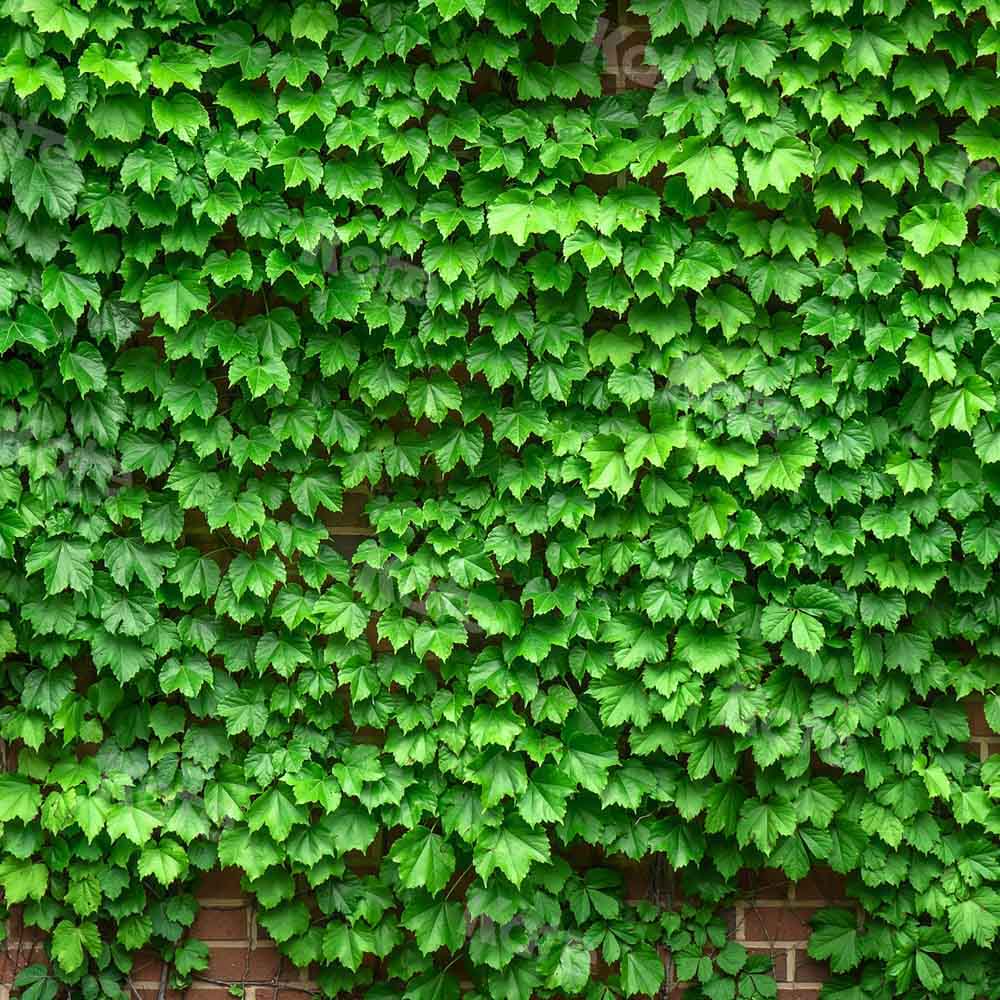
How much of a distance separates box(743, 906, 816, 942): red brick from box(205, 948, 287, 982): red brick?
1.24 meters

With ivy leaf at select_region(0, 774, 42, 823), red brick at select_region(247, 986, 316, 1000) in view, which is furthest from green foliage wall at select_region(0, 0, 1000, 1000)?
red brick at select_region(247, 986, 316, 1000)

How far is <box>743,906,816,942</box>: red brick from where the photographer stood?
300 cm

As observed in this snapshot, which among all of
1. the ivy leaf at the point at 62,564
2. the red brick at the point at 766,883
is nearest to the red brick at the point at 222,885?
the ivy leaf at the point at 62,564

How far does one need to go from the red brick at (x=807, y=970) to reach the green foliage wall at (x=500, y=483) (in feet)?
0.19

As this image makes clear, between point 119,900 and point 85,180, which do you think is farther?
point 119,900

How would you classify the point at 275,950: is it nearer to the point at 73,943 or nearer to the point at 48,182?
the point at 73,943

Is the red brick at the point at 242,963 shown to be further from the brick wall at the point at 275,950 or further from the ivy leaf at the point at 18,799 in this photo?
the ivy leaf at the point at 18,799

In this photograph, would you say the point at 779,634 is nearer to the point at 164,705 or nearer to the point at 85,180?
the point at 164,705

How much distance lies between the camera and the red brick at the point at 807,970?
299 cm

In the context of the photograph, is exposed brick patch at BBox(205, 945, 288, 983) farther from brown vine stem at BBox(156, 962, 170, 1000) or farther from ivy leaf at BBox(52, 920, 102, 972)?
ivy leaf at BBox(52, 920, 102, 972)

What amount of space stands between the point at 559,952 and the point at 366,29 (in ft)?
7.55

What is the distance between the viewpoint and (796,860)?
9.41 feet

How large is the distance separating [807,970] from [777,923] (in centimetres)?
14

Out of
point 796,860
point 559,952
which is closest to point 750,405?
point 796,860
